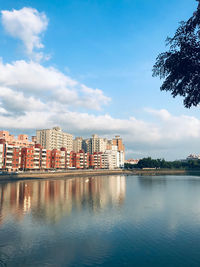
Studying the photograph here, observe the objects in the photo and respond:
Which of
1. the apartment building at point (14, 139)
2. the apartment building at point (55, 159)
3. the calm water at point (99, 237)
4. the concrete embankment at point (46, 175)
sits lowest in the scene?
the calm water at point (99, 237)

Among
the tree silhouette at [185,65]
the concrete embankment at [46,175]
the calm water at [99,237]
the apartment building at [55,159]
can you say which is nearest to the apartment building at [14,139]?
the apartment building at [55,159]

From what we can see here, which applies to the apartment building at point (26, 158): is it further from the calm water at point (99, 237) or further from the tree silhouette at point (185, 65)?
the tree silhouette at point (185, 65)

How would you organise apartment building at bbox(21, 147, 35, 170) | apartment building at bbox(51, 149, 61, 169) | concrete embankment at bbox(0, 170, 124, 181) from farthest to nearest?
apartment building at bbox(51, 149, 61, 169) → apartment building at bbox(21, 147, 35, 170) → concrete embankment at bbox(0, 170, 124, 181)

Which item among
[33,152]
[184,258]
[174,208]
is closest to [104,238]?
[184,258]

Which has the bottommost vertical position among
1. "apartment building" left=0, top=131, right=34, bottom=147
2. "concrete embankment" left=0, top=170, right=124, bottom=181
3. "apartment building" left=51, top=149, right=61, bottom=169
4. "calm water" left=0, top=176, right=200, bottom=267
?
"calm water" left=0, top=176, right=200, bottom=267

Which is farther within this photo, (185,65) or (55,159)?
(55,159)

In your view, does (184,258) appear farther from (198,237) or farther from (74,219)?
(74,219)

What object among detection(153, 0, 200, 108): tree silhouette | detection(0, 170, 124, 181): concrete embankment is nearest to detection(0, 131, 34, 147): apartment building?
detection(0, 170, 124, 181): concrete embankment

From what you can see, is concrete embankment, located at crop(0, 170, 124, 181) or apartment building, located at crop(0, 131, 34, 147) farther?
apartment building, located at crop(0, 131, 34, 147)

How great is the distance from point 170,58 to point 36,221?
29.2m

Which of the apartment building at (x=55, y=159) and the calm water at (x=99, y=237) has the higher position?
the apartment building at (x=55, y=159)

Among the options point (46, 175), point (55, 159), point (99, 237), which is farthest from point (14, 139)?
point (99, 237)

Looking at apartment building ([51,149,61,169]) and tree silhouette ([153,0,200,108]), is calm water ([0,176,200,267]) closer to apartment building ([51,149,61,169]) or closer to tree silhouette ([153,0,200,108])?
tree silhouette ([153,0,200,108])

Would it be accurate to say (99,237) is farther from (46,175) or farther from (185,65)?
(46,175)
